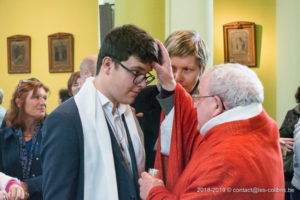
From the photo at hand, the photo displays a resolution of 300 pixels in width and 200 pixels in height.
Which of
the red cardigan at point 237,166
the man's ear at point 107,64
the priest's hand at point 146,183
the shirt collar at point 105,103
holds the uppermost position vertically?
the man's ear at point 107,64

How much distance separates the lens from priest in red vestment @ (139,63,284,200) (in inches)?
61.9

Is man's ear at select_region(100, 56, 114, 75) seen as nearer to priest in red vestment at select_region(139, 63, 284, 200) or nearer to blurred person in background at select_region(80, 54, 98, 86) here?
priest in red vestment at select_region(139, 63, 284, 200)

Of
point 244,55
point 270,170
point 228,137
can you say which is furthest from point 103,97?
point 244,55

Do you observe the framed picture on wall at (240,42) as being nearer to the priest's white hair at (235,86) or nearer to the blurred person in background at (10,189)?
the blurred person in background at (10,189)

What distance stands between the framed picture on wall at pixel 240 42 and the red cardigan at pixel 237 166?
19.7 feet

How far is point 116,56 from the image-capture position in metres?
1.85

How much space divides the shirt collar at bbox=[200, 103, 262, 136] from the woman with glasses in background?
1912 mm

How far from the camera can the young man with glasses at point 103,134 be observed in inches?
64.2

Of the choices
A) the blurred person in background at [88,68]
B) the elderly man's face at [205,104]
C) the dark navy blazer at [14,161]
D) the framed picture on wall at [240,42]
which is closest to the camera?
the elderly man's face at [205,104]

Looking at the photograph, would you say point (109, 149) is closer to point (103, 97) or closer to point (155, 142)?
point (103, 97)

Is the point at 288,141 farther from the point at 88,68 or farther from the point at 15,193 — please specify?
the point at 15,193

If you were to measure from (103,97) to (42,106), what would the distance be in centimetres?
198

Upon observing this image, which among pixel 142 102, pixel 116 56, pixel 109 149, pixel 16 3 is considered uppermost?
pixel 16 3

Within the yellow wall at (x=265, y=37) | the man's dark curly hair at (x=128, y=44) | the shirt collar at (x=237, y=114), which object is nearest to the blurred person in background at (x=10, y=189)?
the man's dark curly hair at (x=128, y=44)
